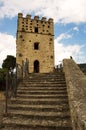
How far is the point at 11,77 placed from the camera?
7.32m

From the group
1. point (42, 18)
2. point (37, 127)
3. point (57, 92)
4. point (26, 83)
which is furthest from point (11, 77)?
point (42, 18)

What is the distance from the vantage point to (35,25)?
2711cm

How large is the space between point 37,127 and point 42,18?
2457 cm

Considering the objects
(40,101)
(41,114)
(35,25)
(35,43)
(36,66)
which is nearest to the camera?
(41,114)

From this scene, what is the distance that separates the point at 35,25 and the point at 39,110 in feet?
74.1

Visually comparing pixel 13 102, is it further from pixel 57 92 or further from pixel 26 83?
pixel 26 83

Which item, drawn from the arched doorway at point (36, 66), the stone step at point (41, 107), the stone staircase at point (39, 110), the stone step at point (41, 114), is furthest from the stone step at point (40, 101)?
the arched doorway at point (36, 66)

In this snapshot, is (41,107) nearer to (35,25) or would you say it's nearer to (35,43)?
(35,43)

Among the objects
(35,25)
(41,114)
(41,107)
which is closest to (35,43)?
(35,25)

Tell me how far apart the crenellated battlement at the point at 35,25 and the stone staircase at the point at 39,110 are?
20.0 m

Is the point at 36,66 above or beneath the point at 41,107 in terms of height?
above

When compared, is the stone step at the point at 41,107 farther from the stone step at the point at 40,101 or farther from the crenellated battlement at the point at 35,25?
the crenellated battlement at the point at 35,25

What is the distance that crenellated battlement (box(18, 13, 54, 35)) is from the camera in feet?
87.2

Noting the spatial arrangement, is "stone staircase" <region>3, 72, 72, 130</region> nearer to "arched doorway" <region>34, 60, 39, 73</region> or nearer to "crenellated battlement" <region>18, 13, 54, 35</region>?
"arched doorway" <region>34, 60, 39, 73</region>
